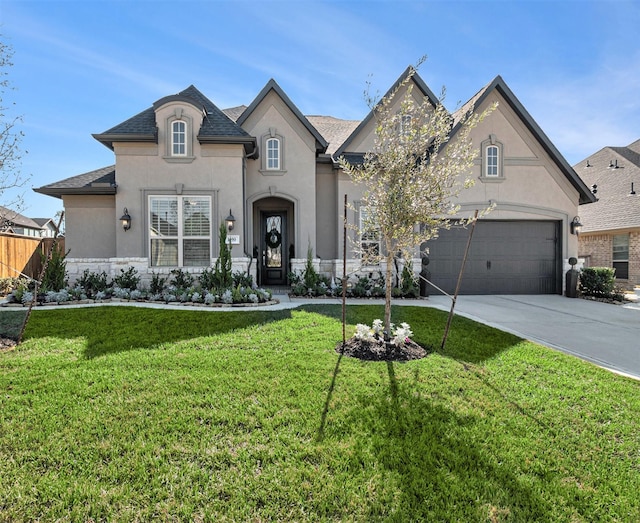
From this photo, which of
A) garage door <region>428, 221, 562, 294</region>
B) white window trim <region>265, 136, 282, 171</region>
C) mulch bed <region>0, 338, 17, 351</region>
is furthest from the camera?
garage door <region>428, 221, 562, 294</region>

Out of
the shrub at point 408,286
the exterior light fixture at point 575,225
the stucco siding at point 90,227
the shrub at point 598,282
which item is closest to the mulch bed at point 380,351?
the shrub at point 408,286

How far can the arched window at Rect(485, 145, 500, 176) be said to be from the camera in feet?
37.4

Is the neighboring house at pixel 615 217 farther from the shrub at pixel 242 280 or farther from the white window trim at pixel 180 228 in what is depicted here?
the white window trim at pixel 180 228

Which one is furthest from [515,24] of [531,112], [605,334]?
[605,334]

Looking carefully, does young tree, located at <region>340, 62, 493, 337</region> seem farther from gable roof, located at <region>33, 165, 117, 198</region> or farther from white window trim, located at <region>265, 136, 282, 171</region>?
gable roof, located at <region>33, 165, 117, 198</region>

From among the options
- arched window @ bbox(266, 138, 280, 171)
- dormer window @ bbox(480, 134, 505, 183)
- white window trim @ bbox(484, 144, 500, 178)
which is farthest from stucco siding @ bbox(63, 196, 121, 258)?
white window trim @ bbox(484, 144, 500, 178)

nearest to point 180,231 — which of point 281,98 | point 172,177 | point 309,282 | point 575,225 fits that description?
point 172,177

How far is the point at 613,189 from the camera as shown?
16469mm

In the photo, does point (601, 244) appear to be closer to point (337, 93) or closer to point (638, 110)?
point (638, 110)

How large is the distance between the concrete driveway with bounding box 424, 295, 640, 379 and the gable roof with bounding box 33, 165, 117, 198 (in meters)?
10.1

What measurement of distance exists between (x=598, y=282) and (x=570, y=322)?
500 centimetres

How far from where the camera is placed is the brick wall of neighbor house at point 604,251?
14156 mm

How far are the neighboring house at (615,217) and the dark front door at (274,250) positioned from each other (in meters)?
14.1

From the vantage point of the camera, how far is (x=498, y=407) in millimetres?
3482
